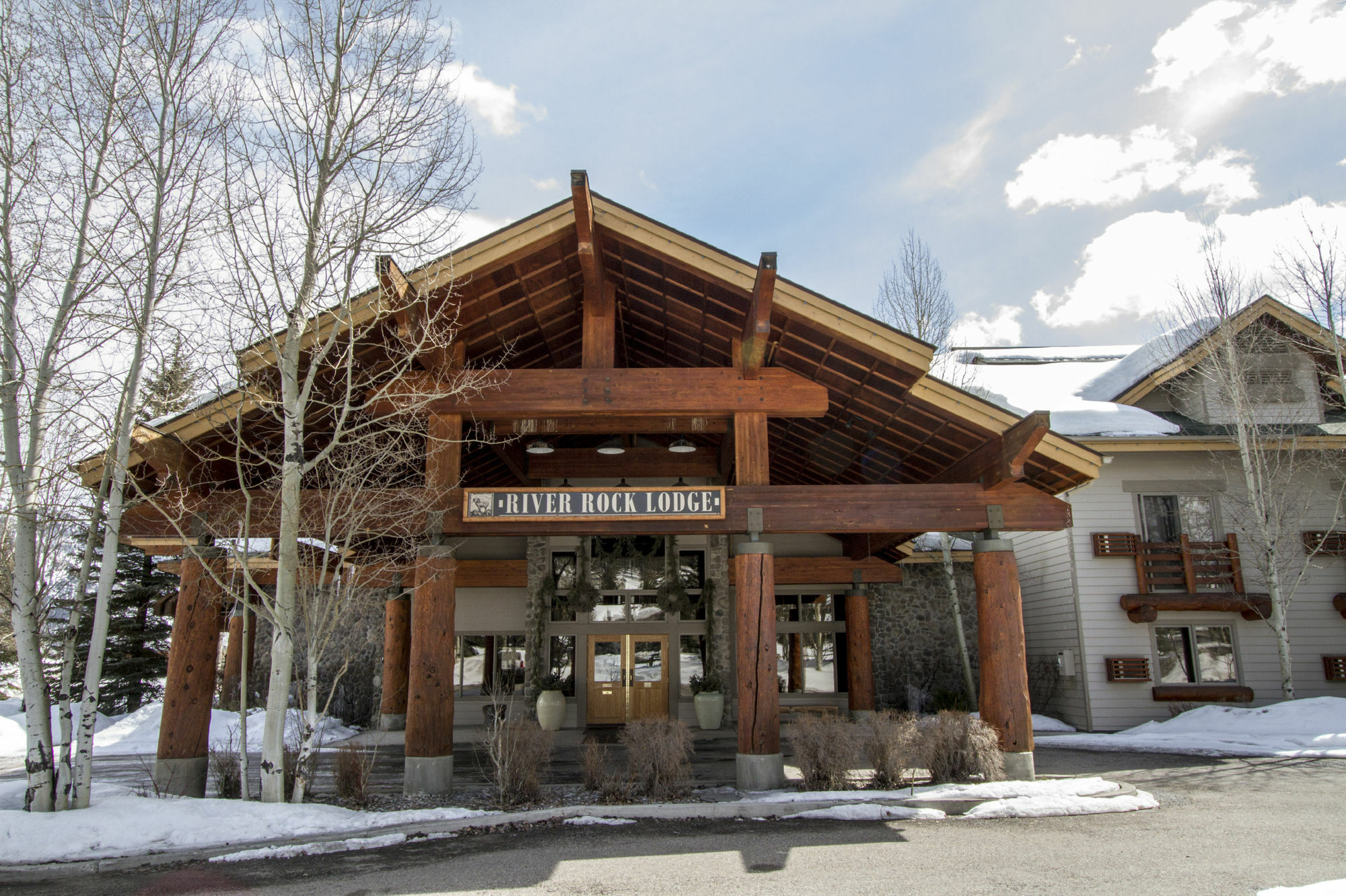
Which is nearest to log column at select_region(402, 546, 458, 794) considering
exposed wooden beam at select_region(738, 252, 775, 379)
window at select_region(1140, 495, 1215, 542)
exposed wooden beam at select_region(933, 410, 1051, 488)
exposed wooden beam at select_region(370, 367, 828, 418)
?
exposed wooden beam at select_region(370, 367, 828, 418)

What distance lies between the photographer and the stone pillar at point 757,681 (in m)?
8.65

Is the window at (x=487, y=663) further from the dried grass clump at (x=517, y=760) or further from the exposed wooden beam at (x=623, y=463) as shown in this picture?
the dried grass clump at (x=517, y=760)

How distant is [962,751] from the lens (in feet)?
28.9

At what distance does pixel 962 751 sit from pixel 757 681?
7.48ft

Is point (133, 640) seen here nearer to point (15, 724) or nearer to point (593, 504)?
point (15, 724)

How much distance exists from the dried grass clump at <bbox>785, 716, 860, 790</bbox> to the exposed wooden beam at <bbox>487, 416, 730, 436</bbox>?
12.5 ft

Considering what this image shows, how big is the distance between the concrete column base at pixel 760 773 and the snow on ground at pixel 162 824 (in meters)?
2.65

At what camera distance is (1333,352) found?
15.0 metres

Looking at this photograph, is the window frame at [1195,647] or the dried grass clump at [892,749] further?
the window frame at [1195,647]

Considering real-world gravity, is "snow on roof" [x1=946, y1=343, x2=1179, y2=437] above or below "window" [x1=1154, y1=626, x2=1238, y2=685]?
above

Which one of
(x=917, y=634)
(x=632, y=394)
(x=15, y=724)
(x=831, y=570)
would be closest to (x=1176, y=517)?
(x=917, y=634)

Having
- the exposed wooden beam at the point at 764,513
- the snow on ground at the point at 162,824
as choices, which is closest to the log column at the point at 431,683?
the exposed wooden beam at the point at 764,513

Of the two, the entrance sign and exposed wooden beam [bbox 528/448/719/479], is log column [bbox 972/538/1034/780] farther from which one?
exposed wooden beam [bbox 528/448/719/479]

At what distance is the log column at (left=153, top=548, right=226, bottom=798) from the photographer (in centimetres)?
840
